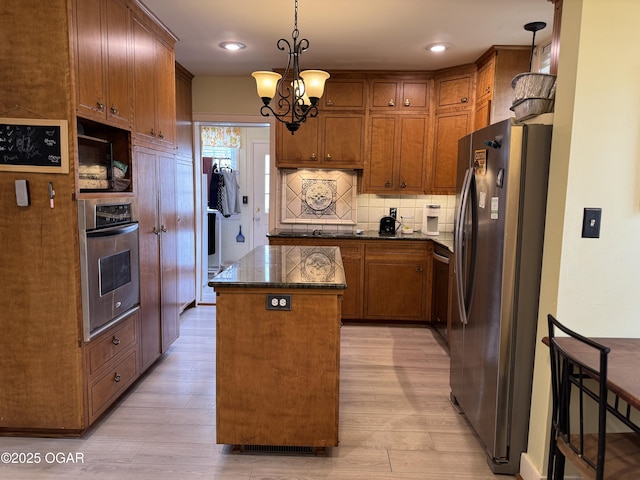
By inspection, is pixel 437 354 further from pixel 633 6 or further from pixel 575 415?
pixel 633 6

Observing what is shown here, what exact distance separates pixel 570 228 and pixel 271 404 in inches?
63.7

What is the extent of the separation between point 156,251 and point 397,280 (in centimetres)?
235

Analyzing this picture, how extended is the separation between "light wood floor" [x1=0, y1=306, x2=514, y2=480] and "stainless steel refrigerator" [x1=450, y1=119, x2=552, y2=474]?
0.28 meters

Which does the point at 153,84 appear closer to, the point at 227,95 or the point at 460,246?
the point at 227,95

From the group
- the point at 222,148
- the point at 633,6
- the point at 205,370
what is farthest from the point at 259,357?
the point at 222,148

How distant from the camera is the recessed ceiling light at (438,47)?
11.7ft

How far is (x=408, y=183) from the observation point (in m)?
4.46

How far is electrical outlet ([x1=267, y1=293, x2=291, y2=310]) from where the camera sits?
2.09m

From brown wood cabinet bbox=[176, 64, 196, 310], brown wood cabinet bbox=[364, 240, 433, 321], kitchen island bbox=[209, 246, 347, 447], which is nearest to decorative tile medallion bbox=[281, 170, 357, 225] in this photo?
brown wood cabinet bbox=[364, 240, 433, 321]

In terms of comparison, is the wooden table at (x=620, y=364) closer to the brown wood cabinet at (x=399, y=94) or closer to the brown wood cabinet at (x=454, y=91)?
the brown wood cabinet at (x=454, y=91)

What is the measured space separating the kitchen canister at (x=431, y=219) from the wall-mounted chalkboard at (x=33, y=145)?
3.46m

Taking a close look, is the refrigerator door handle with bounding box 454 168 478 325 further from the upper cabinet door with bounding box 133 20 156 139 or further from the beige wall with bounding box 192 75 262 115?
the beige wall with bounding box 192 75 262 115

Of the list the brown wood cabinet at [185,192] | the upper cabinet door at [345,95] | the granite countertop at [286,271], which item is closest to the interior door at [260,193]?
the brown wood cabinet at [185,192]

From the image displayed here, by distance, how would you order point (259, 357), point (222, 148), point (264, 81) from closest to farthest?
1. point (259, 357)
2. point (264, 81)
3. point (222, 148)
